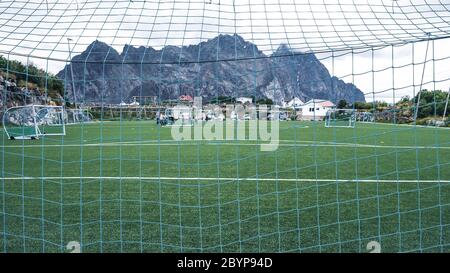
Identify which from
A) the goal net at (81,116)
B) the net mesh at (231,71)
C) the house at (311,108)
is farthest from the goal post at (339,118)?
the goal net at (81,116)

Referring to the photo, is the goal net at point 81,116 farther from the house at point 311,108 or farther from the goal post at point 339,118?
the goal post at point 339,118

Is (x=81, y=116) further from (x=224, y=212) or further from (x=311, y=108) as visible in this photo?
(x=311, y=108)

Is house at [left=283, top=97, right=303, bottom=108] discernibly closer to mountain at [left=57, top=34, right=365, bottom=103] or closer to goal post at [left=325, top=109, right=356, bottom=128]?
mountain at [left=57, top=34, right=365, bottom=103]

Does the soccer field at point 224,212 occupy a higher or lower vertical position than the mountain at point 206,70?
lower

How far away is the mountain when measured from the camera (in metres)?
3.79

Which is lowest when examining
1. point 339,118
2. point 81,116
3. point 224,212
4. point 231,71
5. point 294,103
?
point 224,212

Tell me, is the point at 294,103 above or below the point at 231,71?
below

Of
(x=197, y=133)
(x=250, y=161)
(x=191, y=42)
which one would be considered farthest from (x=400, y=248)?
(x=197, y=133)

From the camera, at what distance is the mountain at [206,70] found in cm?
379

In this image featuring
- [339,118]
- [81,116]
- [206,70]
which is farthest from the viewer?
[339,118]

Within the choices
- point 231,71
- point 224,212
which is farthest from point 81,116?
point 231,71

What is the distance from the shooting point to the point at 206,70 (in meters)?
4.80

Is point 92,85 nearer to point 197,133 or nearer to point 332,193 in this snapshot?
point 332,193
